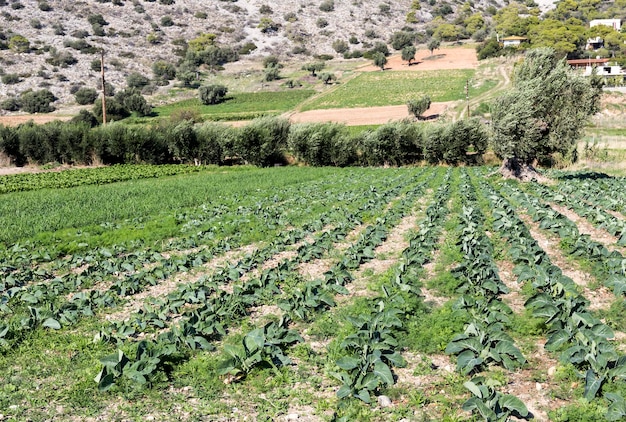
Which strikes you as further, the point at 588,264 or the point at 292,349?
the point at 588,264

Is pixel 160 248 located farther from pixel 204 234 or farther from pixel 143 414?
pixel 143 414

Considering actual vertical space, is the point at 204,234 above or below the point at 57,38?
below

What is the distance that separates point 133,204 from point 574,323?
18.9 metres

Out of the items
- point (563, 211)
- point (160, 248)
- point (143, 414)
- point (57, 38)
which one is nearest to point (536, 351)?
point (143, 414)

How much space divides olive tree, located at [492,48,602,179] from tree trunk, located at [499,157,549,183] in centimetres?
142

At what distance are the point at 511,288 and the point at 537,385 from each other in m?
4.06

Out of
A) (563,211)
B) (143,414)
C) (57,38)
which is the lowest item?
(563,211)

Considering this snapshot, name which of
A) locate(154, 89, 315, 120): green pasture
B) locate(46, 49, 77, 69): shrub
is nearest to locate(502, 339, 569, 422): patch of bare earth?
locate(154, 89, 315, 120): green pasture

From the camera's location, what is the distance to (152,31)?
148 metres

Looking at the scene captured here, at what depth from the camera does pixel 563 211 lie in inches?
737

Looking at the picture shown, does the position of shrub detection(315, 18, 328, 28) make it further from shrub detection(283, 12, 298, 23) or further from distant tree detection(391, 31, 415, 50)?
distant tree detection(391, 31, 415, 50)

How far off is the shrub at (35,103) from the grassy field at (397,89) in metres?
48.6

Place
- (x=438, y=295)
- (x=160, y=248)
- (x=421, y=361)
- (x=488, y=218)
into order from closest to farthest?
(x=421, y=361)
(x=438, y=295)
(x=160, y=248)
(x=488, y=218)

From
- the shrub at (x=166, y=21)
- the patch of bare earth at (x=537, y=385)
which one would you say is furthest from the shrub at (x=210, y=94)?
the patch of bare earth at (x=537, y=385)
